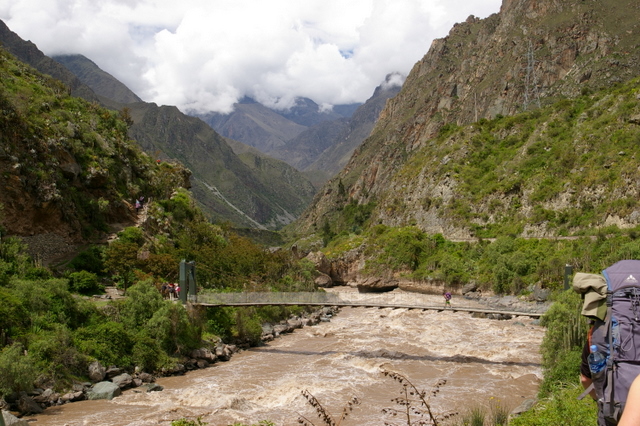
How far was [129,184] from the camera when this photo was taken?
120ft

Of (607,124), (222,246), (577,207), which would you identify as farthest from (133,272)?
(607,124)

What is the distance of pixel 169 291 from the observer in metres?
26.7

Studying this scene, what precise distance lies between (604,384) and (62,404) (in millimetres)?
17570

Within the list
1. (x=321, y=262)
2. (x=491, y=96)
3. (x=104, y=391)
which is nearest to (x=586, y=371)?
(x=104, y=391)

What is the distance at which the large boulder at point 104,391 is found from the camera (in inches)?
648

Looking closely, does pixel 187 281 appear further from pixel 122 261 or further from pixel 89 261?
pixel 89 261

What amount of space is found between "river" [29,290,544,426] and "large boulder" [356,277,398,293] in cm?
2098

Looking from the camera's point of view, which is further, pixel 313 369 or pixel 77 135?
pixel 77 135

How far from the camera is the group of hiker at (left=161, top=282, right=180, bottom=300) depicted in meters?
26.7

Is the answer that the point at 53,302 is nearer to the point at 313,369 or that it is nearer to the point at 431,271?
the point at 313,369

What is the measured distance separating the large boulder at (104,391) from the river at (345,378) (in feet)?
1.05

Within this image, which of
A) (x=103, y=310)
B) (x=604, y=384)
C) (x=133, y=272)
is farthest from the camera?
(x=133, y=272)

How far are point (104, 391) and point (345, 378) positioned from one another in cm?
903

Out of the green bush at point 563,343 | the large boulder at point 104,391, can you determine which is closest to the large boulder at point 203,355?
the large boulder at point 104,391
